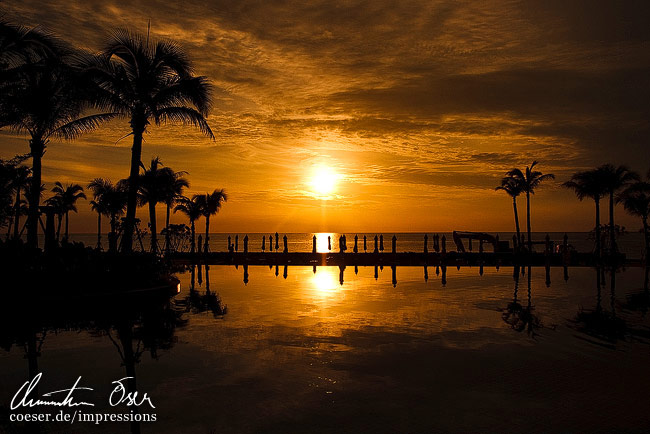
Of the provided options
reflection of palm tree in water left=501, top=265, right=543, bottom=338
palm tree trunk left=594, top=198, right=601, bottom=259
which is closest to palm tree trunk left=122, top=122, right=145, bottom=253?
reflection of palm tree in water left=501, top=265, right=543, bottom=338

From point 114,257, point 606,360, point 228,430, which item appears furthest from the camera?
point 114,257

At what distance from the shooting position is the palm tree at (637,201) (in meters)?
47.5

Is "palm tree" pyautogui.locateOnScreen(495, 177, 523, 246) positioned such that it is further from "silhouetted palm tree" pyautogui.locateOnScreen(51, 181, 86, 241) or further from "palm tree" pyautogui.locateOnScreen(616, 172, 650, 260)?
"silhouetted palm tree" pyautogui.locateOnScreen(51, 181, 86, 241)

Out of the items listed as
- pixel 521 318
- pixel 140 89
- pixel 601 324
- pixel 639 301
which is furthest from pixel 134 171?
pixel 639 301

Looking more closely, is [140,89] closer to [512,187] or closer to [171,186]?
[171,186]

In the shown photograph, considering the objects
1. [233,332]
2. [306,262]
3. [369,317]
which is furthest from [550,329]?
[306,262]

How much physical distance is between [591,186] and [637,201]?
14.4 ft

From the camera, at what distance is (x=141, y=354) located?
12.9 meters

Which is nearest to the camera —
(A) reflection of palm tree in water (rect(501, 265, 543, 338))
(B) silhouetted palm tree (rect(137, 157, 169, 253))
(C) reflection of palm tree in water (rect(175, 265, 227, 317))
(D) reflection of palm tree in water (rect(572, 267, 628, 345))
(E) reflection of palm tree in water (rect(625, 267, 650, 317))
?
(D) reflection of palm tree in water (rect(572, 267, 628, 345))

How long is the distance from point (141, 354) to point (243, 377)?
3649 mm

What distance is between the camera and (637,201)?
160 ft

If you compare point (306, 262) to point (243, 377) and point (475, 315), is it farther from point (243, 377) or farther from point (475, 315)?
point (243, 377)

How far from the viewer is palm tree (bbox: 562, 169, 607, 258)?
49256 mm

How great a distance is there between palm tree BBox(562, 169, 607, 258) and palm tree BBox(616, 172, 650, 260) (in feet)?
6.68
